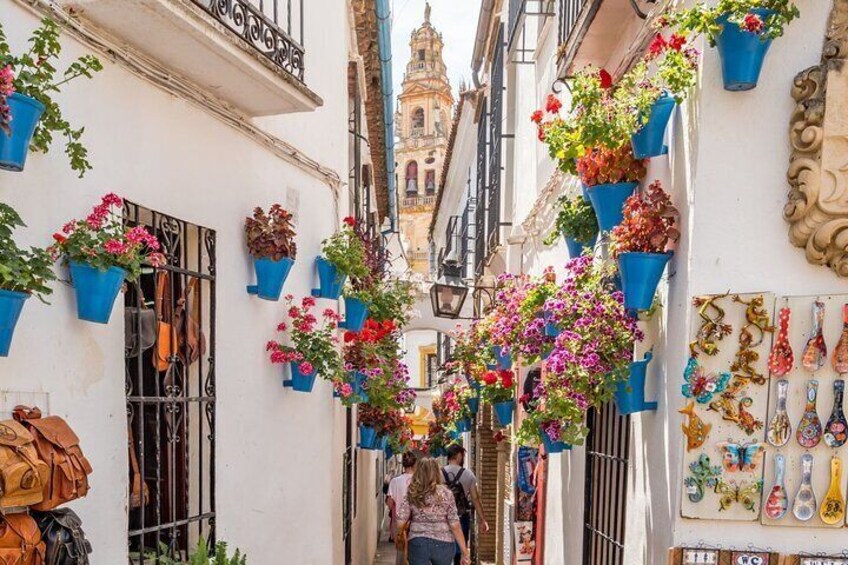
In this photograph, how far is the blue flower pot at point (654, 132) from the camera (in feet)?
14.2

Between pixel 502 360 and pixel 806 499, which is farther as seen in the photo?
pixel 502 360

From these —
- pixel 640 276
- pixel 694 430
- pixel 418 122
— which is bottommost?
pixel 694 430

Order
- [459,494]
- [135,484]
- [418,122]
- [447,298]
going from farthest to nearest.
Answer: [418,122], [447,298], [459,494], [135,484]

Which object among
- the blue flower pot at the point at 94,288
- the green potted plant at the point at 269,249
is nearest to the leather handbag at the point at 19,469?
the blue flower pot at the point at 94,288

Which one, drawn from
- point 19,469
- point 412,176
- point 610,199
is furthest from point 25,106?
point 412,176

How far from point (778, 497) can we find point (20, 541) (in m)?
3.16

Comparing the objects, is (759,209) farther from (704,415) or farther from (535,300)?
(535,300)

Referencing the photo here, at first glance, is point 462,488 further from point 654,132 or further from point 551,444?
point 654,132

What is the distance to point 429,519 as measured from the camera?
23.7 feet

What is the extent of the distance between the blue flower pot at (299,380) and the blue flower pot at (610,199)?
2444mm

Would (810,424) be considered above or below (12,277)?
below

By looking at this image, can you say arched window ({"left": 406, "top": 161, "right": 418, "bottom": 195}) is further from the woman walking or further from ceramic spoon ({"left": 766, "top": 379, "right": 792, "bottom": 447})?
ceramic spoon ({"left": 766, "top": 379, "right": 792, "bottom": 447})

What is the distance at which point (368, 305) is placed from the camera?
791 cm

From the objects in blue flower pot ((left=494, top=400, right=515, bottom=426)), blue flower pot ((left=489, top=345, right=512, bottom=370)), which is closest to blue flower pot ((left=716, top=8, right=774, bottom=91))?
blue flower pot ((left=489, top=345, right=512, bottom=370))
